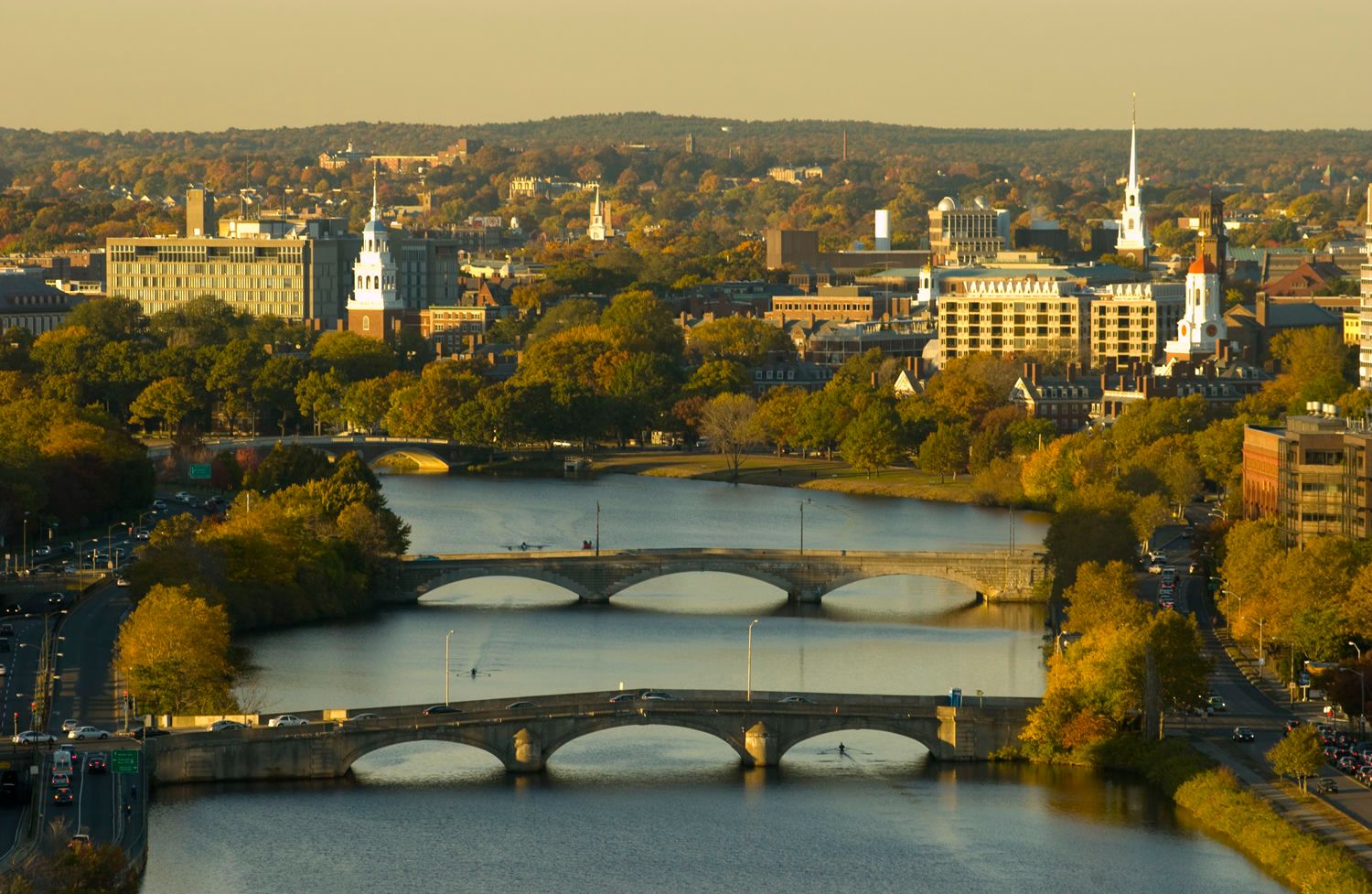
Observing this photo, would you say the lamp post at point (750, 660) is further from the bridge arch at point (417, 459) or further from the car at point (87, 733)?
the bridge arch at point (417, 459)

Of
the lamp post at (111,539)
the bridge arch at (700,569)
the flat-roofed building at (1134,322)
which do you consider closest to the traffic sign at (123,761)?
the lamp post at (111,539)

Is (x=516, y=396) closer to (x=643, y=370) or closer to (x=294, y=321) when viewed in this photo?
(x=643, y=370)

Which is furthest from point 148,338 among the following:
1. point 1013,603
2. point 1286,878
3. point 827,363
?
point 1286,878

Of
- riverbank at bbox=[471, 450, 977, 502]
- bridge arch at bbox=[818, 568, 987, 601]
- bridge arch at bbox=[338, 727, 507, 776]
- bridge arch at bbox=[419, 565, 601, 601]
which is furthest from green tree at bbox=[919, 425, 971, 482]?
bridge arch at bbox=[338, 727, 507, 776]

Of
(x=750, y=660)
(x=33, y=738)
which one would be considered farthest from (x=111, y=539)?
(x=33, y=738)

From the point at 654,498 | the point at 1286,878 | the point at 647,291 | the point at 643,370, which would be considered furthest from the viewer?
the point at 647,291
